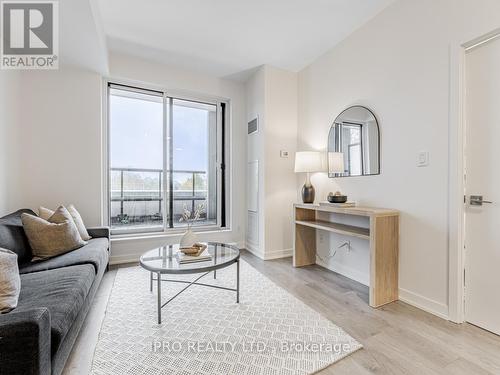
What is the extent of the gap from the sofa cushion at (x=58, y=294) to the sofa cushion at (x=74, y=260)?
11 cm

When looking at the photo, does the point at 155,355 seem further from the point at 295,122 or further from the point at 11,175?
the point at 295,122

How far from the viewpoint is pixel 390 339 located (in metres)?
1.66

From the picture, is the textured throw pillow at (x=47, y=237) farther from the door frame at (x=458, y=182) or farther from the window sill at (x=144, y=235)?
the door frame at (x=458, y=182)

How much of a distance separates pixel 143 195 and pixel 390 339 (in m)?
3.41

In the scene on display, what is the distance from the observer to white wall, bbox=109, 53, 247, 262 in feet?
10.8

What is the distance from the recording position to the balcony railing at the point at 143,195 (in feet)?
11.6

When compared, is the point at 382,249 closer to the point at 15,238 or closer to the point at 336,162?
the point at 336,162

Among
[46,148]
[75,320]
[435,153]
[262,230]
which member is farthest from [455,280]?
[46,148]

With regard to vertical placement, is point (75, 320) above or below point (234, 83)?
below

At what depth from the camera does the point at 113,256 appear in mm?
3252

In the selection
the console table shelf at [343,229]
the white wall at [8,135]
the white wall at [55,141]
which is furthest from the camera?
the white wall at [55,141]

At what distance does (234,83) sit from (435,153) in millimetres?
3108

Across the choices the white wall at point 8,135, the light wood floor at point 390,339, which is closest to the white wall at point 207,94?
the light wood floor at point 390,339

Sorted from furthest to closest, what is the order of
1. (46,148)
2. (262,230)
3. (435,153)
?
(262,230) → (46,148) → (435,153)
